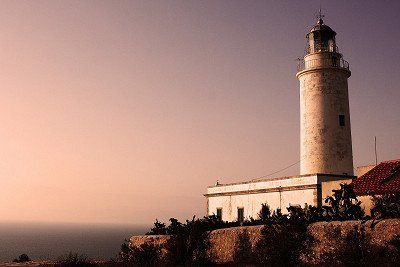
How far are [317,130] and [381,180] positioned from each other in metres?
10.3

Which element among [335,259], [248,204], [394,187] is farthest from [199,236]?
[248,204]

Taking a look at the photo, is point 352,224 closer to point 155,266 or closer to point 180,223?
point 155,266

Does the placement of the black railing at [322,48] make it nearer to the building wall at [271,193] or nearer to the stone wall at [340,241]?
the building wall at [271,193]

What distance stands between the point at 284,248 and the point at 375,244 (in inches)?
105

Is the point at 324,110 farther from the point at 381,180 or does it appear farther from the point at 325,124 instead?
the point at 381,180

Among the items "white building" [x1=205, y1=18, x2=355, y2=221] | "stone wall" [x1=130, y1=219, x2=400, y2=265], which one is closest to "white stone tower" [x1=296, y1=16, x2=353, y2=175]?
"white building" [x1=205, y1=18, x2=355, y2=221]

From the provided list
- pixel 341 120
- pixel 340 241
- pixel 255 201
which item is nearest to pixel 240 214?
pixel 255 201

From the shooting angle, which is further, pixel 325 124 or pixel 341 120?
pixel 341 120

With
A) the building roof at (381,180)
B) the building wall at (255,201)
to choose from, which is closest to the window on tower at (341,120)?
the building wall at (255,201)

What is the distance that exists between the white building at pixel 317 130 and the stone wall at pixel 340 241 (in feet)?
38.6

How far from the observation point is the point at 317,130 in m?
30.1

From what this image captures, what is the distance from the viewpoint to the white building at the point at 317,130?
29.2m

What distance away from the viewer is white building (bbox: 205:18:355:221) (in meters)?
29.2

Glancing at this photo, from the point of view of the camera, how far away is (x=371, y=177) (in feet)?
69.4
